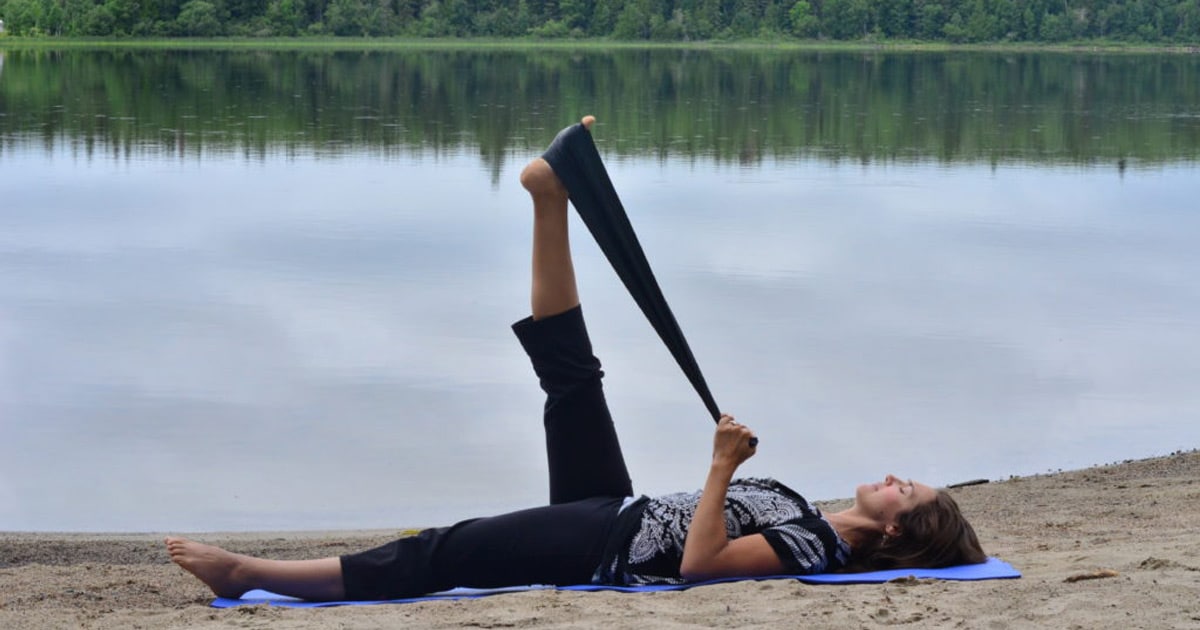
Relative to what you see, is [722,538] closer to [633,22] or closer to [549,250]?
[549,250]

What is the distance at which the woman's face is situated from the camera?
481 centimetres

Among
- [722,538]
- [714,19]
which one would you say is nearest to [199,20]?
[714,19]

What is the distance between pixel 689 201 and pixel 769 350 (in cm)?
969

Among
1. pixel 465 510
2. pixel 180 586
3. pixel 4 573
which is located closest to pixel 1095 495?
pixel 465 510

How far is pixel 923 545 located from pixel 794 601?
0.56m

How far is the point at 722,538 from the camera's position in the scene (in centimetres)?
467

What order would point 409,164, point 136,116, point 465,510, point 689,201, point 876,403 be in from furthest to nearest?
point 136,116, point 409,164, point 689,201, point 876,403, point 465,510

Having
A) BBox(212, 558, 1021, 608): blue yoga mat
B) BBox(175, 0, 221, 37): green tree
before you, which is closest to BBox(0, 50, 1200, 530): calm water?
BBox(212, 558, 1021, 608): blue yoga mat

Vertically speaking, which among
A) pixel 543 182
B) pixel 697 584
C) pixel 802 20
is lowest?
pixel 697 584

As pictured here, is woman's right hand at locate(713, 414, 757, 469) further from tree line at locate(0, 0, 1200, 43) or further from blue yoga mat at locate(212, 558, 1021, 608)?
tree line at locate(0, 0, 1200, 43)

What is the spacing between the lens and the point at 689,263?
53.1 ft

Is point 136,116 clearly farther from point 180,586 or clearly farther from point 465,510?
point 180,586

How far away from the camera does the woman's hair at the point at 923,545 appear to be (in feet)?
15.9

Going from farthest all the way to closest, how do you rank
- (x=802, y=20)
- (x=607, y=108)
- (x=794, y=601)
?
(x=802, y=20)
(x=607, y=108)
(x=794, y=601)
